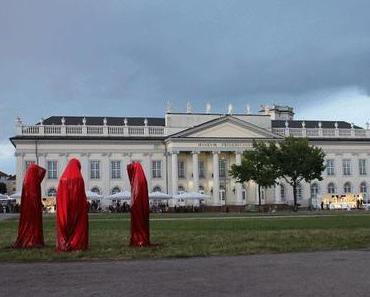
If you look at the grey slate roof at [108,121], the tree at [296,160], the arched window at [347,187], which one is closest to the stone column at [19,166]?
the grey slate roof at [108,121]

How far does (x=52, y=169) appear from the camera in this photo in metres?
93.1

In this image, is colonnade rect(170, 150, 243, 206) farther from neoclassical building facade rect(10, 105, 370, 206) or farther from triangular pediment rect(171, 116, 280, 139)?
triangular pediment rect(171, 116, 280, 139)

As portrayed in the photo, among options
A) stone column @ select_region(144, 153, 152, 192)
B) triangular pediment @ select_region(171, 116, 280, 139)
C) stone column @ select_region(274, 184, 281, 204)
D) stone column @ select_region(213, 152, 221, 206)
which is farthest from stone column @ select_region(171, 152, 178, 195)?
stone column @ select_region(274, 184, 281, 204)

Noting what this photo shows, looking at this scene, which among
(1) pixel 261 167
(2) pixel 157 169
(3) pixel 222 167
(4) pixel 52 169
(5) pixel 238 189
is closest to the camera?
(1) pixel 261 167

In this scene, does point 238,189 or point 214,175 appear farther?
point 238,189

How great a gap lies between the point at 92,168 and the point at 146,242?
75671 mm

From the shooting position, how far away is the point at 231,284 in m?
11.7

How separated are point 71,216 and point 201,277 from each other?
268 inches

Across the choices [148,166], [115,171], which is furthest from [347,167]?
[115,171]

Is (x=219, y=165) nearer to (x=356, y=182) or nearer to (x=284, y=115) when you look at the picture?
(x=356, y=182)

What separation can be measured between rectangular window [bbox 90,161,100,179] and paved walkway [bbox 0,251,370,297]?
7926cm

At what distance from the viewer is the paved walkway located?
432 inches

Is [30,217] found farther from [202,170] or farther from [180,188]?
[202,170]

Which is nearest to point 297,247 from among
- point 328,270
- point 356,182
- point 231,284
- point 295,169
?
point 328,270
